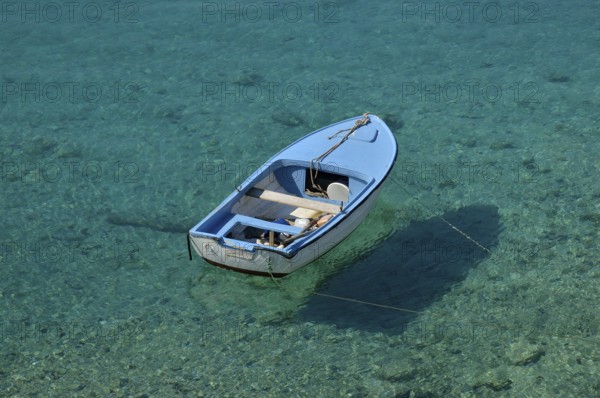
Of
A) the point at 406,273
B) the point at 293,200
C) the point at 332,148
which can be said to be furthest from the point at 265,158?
the point at 406,273

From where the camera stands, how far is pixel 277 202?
581 inches

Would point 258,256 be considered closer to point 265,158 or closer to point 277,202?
point 277,202

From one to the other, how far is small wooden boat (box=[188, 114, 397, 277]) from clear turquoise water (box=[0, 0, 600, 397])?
84 centimetres

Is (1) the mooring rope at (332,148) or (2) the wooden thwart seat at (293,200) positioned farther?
(1) the mooring rope at (332,148)

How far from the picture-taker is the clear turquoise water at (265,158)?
12.9 m

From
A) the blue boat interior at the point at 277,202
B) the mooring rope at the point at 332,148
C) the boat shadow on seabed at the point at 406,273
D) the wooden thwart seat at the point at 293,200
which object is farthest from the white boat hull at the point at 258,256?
the mooring rope at the point at 332,148

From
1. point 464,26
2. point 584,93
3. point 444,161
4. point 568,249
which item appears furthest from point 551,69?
point 568,249

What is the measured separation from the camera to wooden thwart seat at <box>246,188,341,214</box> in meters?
14.1

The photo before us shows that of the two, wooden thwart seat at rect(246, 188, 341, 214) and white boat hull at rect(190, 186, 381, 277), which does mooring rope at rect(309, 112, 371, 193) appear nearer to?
wooden thwart seat at rect(246, 188, 341, 214)

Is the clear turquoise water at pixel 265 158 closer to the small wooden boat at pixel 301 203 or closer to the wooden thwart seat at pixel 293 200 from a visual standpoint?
the small wooden boat at pixel 301 203

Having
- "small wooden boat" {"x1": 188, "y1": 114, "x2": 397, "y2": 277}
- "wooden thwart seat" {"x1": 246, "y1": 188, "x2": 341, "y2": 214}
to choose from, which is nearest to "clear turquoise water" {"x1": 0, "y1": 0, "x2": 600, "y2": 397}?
"small wooden boat" {"x1": 188, "y1": 114, "x2": 397, "y2": 277}

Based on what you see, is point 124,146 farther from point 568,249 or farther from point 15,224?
point 568,249

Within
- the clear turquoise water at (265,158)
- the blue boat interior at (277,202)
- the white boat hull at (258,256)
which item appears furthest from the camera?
the blue boat interior at (277,202)

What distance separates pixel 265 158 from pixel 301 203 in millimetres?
3982
